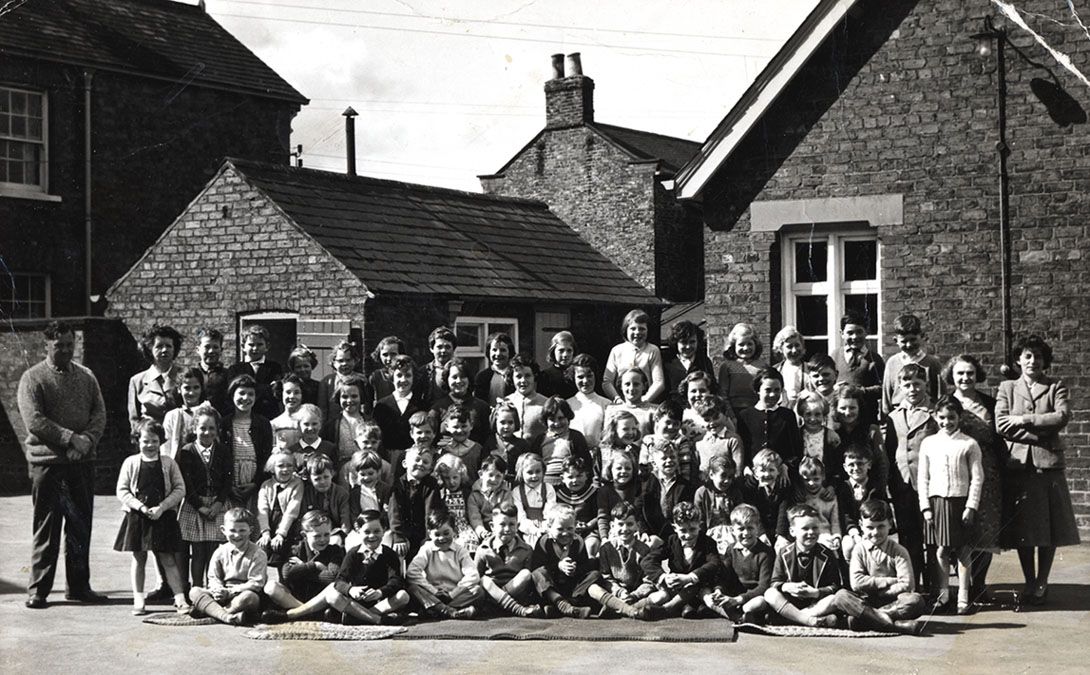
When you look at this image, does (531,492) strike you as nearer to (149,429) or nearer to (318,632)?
(318,632)

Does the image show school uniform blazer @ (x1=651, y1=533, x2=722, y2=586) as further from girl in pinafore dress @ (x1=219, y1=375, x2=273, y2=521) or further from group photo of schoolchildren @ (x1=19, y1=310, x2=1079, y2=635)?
girl in pinafore dress @ (x1=219, y1=375, x2=273, y2=521)

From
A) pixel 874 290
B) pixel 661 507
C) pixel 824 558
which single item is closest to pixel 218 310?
pixel 874 290

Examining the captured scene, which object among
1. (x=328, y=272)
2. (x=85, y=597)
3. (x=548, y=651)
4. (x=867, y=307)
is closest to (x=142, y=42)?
(x=328, y=272)

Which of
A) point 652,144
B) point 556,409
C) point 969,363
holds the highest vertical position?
point 652,144

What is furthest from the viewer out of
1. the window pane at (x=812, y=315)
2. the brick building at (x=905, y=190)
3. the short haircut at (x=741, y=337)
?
the window pane at (x=812, y=315)

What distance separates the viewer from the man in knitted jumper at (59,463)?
9.19 meters

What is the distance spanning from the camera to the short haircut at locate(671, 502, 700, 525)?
8.20 m

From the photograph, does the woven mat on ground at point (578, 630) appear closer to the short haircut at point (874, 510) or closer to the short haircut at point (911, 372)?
the short haircut at point (874, 510)

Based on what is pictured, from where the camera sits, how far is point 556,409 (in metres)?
9.02

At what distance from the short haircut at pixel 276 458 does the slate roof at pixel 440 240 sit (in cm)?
732

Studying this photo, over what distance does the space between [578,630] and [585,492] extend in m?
1.17

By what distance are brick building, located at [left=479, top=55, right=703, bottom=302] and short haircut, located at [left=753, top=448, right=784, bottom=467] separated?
66.4 ft

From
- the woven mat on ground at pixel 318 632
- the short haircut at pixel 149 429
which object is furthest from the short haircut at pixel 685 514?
the short haircut at pixel 149 429

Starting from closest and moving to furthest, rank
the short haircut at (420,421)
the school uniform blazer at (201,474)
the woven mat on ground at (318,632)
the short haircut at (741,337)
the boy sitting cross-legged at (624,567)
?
the woven mat on ground at (318,632) → the boy sitting cross-legged at (624,567) → the school uniform blazer at (201,474) → the short haircut at (420,421) → the short haircut at (741,337)
